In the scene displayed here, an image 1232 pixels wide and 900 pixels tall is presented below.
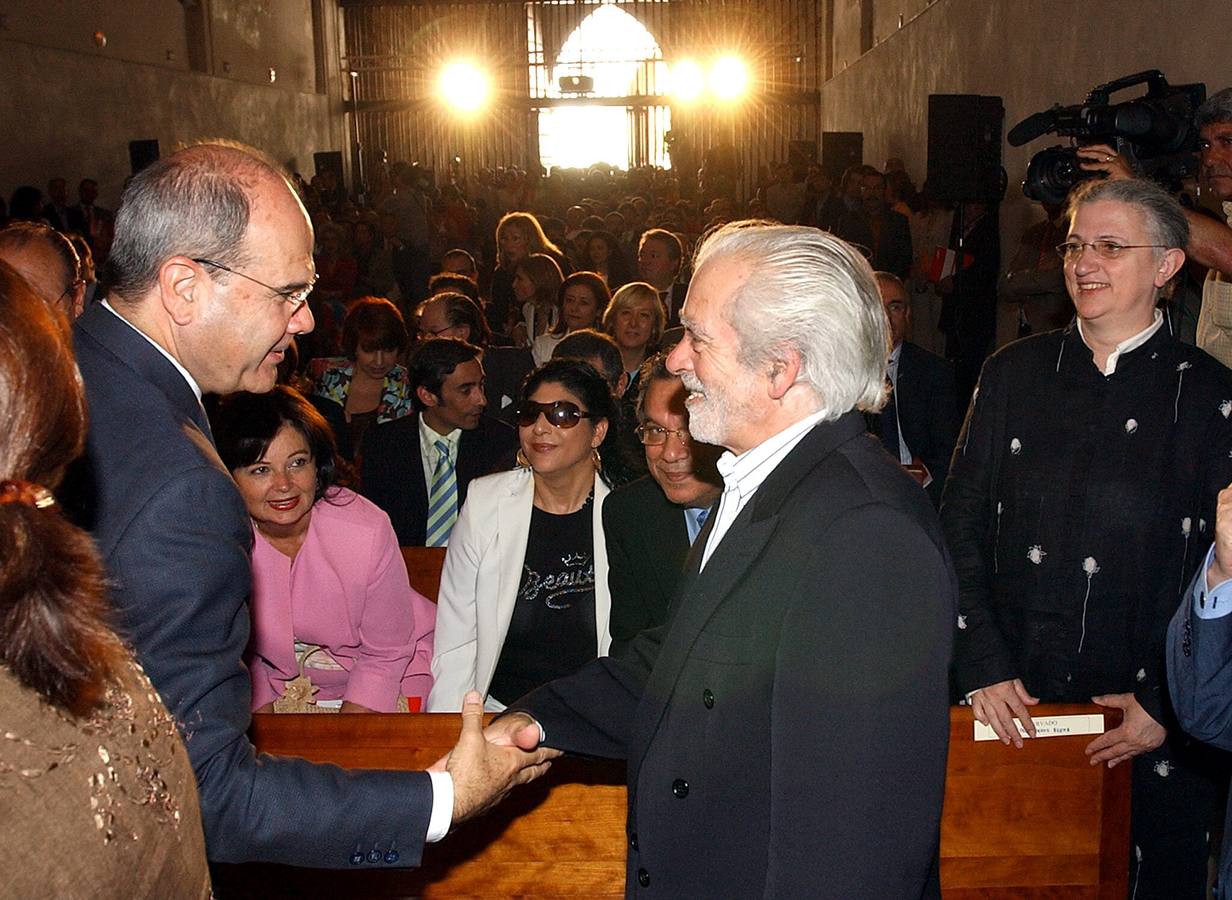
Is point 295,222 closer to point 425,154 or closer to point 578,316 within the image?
point 578,316

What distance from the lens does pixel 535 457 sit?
352 cm

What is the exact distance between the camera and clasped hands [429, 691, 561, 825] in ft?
6.86

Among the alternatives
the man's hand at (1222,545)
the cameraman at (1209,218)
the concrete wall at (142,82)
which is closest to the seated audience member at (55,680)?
the man's hand at (1222,545)

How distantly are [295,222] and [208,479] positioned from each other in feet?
1.79

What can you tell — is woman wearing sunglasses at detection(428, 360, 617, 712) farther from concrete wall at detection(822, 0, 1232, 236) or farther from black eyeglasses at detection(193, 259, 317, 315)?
concrete wall at detection(822, 0, 1232, 236)

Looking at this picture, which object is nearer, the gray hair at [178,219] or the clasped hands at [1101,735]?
the gray hair at [178,219]

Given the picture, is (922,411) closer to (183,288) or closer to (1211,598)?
(1211,598)

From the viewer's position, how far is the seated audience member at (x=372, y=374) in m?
5.66

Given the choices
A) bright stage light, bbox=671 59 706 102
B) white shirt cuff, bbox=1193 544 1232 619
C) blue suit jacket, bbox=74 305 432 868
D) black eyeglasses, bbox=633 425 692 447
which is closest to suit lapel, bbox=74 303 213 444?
blue suit jacket, bbox=74 305 432 868

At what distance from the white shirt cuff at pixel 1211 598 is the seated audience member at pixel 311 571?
2152 millimetres

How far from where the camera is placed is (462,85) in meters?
25.1

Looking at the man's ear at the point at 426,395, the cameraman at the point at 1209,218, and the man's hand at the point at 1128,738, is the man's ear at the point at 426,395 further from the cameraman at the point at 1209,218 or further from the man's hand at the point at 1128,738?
the man's hand at the point at 1128,738

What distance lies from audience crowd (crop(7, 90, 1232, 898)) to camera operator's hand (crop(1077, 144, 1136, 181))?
0.06 feet

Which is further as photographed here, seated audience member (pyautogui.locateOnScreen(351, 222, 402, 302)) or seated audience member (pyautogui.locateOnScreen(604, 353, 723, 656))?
seated audience member (pyautogui.locateOnScreen(351, 222, 402, 302))
